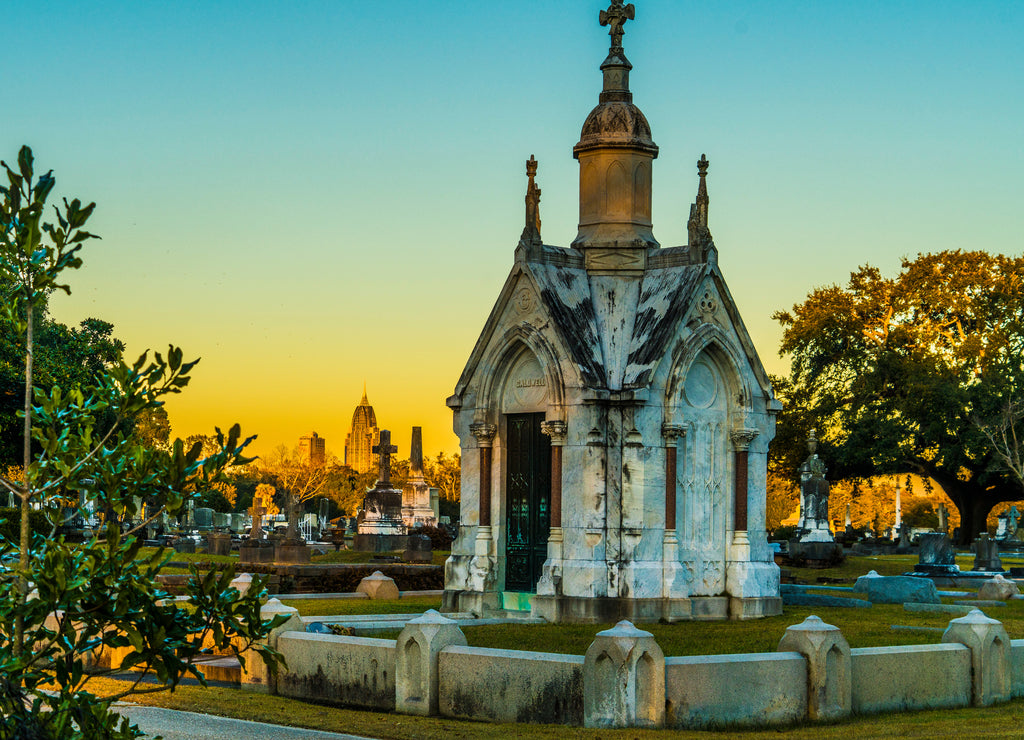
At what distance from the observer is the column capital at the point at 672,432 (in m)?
18.0

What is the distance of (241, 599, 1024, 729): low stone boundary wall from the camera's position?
37.3 ft

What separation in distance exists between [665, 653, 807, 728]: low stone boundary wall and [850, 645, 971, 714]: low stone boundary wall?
78 cm

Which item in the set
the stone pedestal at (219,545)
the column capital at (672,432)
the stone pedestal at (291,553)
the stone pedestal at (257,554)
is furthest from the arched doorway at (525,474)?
the stone pedestal at (219,545)

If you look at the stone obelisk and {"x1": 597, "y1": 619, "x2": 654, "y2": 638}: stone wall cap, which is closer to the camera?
{"x1": 597, "y1": 619, "x2": 654, "y2": 638}: stone wall cap

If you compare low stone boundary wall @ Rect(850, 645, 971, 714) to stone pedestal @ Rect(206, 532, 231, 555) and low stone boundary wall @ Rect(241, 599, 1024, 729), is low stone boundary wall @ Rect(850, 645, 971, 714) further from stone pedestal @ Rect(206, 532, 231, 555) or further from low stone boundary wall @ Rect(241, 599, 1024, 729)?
stone pedestal @ Rect(206, 532, 231, 555)

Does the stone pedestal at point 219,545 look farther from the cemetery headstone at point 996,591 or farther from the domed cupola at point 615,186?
the domed cupola at point 615,186

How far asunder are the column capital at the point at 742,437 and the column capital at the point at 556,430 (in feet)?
8.23

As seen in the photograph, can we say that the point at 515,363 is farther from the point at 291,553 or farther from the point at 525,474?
the point at 291,553

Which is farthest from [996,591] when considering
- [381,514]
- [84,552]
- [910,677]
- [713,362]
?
[381,514]

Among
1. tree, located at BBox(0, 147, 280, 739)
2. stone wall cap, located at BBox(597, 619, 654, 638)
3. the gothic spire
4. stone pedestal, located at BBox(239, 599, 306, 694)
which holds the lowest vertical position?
stone pedestal, located at BBox(239, 599, 306, 694)

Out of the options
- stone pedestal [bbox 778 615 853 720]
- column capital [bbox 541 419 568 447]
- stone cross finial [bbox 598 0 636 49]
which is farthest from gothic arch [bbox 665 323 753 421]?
stone pedestal [bbox 778 615 853 720]

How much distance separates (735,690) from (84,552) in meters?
Result: 6.59

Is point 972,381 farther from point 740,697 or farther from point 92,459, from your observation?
point 92,459

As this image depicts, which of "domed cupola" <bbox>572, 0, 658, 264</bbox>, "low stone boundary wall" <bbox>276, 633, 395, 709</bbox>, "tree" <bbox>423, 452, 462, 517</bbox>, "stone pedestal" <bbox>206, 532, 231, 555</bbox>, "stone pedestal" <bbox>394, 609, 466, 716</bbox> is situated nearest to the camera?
"stone pedestal" <bbox>394, 609, 466, 716</bbox>
